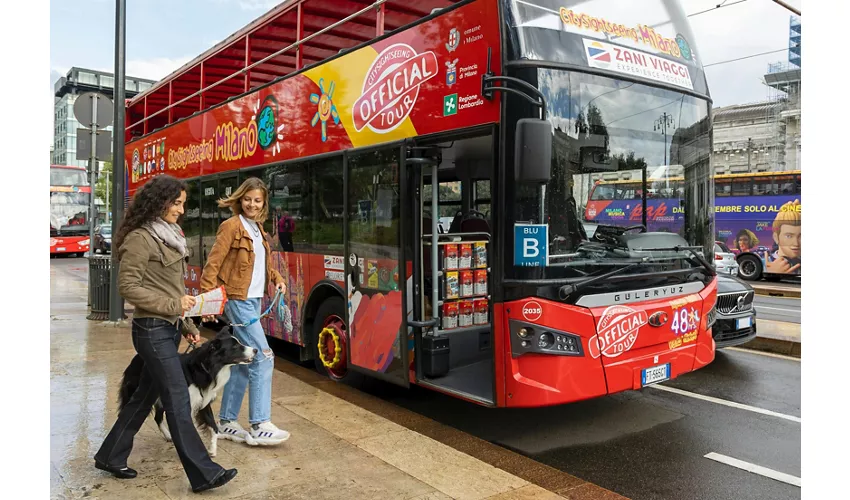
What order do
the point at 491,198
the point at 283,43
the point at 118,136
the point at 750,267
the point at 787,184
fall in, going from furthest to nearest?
the point at 750,267, the point at 787,184, the point at 118,136, the point at 283,43, the point at 491,198

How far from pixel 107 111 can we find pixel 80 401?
22.2ft

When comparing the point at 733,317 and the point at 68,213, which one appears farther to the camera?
the point at 68,213

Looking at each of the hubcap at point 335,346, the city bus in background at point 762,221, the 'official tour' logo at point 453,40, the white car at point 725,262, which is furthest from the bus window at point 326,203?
the city bus in background at point 762,221

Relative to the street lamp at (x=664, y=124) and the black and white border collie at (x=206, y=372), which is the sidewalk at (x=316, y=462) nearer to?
the black and white border collie at (x=206, y=372)

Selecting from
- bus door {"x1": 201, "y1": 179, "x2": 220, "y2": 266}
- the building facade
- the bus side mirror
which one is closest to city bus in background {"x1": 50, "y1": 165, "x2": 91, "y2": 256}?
bus door {"x1": 201, "y1": 179, "x2": 220, "y2": 266}

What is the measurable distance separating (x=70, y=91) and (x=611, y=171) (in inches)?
3546

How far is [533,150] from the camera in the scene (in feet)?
15.0

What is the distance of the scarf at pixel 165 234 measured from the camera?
12.8ft

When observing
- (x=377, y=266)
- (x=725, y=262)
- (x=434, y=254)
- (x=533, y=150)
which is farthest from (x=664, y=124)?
(x=725, y=262)

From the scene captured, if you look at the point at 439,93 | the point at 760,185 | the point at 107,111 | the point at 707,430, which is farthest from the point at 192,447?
the point at 760,185

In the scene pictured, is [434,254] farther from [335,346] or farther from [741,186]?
[741,186]

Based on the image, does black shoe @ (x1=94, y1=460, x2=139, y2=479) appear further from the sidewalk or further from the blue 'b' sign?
the blue 'b' sign

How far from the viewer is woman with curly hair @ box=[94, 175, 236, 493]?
12.4 ft

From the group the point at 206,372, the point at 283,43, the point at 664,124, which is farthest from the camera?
the point at 283,43
